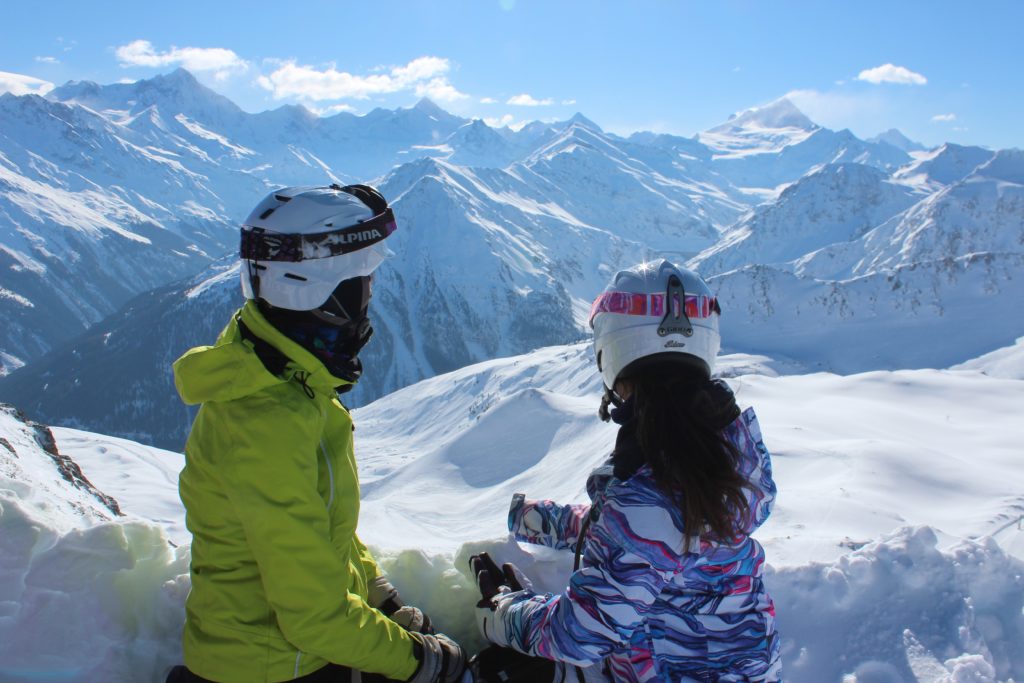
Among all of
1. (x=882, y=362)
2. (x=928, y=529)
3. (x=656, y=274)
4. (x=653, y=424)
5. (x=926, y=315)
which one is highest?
(x=656, y=274)

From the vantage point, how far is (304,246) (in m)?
3.57

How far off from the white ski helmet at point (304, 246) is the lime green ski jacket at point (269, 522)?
0.23m

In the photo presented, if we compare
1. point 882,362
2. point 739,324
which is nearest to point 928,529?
point 882,362

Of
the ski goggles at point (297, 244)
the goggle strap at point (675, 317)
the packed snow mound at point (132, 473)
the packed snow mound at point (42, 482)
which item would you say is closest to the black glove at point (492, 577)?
the goggle strap at point (675, 317)

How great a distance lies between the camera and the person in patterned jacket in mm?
3027

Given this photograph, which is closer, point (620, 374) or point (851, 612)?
→ point (620, 374)

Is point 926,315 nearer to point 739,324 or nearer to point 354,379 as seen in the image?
point 739,324

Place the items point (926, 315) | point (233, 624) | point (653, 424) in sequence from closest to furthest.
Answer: point (653, 424), point (233, 624), point (926, 315)

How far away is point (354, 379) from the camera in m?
3.60

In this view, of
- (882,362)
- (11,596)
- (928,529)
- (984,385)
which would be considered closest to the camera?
(11,596)

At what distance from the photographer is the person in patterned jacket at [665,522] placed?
119 inches

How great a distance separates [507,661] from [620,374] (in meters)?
2.03

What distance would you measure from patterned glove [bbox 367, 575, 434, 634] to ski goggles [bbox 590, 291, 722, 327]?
2374mm

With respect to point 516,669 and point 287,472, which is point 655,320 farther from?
point 516,669
